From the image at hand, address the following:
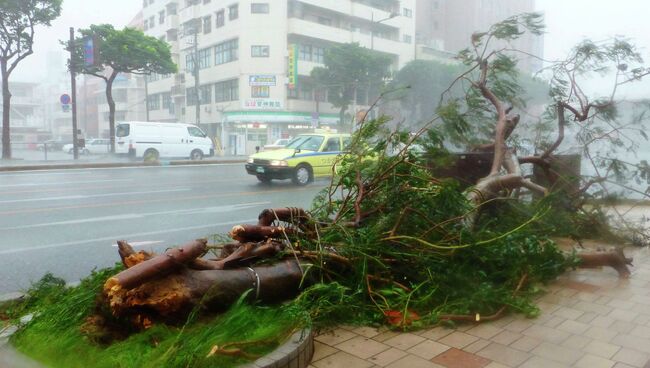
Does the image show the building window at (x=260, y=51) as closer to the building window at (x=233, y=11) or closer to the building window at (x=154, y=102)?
the building window at (x=233, y=11)

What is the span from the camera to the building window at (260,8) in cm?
2773

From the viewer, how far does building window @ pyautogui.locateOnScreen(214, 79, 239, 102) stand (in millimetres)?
29839

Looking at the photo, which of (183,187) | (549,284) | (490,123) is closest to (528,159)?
(490,123)

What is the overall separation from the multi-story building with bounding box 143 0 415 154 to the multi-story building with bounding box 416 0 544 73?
16.7ft

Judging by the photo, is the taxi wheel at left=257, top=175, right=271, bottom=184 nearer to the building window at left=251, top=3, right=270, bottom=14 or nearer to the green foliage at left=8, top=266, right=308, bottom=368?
the green foliage at left=8, top=266, right=308, bottom=368

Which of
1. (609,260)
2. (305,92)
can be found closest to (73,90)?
(305,92)

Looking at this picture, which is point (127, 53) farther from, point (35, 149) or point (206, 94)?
point (35, 149)

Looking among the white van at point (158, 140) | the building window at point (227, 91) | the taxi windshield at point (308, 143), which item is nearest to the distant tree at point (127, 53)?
the white van at point (158, 140)

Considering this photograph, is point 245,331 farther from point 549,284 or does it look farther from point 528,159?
point 528,159

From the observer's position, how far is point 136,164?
63.6 ft

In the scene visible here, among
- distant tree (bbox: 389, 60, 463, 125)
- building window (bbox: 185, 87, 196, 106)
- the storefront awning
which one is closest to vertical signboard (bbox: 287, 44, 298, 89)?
the storefront awning

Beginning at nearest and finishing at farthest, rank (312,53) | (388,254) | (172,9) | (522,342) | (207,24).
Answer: (522,342) → (388,254) → (172,9) → (207,24) → (312,53)

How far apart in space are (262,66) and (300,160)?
19547mm

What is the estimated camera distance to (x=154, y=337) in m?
2.25
